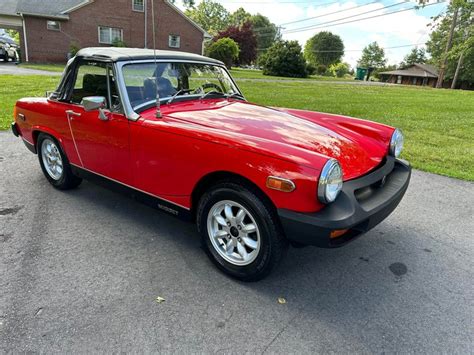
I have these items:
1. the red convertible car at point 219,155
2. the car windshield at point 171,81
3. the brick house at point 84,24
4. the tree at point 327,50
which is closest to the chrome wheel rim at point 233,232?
the red convertible car at point 219,155

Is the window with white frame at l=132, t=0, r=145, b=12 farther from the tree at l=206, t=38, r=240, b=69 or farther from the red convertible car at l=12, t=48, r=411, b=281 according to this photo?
the red convertible car at l=12, t=48, r=411, b=281

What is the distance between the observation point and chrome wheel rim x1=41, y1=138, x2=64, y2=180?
4.26 meters

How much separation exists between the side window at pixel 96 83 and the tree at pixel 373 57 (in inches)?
4287

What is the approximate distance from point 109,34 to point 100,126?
94.5 feet

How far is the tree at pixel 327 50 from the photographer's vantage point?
88250 millimetres

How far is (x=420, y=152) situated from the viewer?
6.79m

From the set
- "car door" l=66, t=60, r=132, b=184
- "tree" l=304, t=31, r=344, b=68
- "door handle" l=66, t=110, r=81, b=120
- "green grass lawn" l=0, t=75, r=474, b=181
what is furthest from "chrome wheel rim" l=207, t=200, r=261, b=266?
"tree" l=304, t=31, r=344, b=68

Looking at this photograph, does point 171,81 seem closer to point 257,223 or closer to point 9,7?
point 257,223

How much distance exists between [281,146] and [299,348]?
1.28 meters

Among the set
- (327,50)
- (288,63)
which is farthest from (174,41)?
(327,50)

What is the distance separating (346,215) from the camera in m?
2.30

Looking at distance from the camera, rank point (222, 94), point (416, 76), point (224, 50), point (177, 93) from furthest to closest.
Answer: point (416, 76) < point (224, 50) < point (222, 94) < point (177, 93)

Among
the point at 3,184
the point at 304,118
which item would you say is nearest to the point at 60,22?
the point at 3,184

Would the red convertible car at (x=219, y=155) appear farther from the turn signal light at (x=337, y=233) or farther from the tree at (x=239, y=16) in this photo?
the tree at (x=239, y=16)
